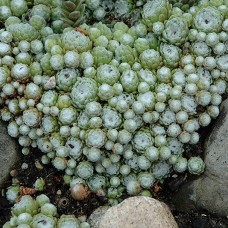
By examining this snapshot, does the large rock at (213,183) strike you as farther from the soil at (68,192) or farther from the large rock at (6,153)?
the large rock at (6,153)

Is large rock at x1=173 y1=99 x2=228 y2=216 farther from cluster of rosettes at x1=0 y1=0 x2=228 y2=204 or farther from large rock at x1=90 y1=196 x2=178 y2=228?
large rock at x1=90 y1=196 x2=178 y2=228

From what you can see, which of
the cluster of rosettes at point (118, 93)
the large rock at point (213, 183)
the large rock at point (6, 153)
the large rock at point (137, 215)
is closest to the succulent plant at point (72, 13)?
the cluster of rosettes at point (118, 93)

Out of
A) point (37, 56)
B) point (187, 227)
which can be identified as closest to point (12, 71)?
point (37, 56)

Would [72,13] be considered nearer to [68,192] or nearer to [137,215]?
[68,192]

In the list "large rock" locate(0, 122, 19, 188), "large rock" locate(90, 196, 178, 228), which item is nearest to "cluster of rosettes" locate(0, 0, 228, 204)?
"large rock" locate(0, 122, 19, 188)

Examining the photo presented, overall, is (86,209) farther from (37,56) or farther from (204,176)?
(37,56)

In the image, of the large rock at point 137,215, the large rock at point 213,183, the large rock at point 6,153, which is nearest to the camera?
the large rock at point 137,215

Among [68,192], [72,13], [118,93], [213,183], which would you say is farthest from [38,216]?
[72,13]
